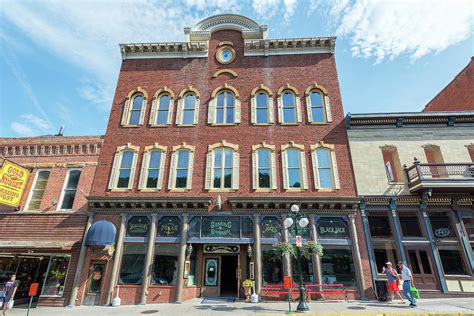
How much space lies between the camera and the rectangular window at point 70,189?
15391 mm

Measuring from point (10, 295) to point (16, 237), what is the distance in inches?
161

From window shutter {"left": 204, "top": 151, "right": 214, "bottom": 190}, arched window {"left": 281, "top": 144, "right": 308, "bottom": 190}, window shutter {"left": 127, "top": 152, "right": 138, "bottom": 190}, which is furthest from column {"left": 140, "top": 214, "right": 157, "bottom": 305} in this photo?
arched window {"left": 281, "top": 144, "right": 308, "bottom": 190}

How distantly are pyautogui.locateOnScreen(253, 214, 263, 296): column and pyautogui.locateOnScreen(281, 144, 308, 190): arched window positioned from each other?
2725 millimetres

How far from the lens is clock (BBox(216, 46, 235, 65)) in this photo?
18812 millimetres

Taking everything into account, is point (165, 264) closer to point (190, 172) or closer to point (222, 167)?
point (190, 172)

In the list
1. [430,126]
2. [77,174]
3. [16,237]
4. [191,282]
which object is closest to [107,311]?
[191,282]

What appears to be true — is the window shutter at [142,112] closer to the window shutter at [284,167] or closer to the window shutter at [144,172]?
the window shutter at [144,172]

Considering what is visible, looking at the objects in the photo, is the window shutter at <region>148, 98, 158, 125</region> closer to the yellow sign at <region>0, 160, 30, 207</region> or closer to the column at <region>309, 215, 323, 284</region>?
the yellow sign at <region>0, 160, 30, 207</region>

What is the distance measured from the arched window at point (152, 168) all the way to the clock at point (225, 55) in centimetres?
797

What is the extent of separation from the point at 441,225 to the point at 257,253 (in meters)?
10.6

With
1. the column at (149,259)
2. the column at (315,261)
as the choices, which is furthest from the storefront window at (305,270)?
the column at (149,259)

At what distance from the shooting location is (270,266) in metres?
13.6

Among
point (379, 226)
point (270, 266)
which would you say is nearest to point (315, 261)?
point (270, 266)

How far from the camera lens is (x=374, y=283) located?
42.3 feet
